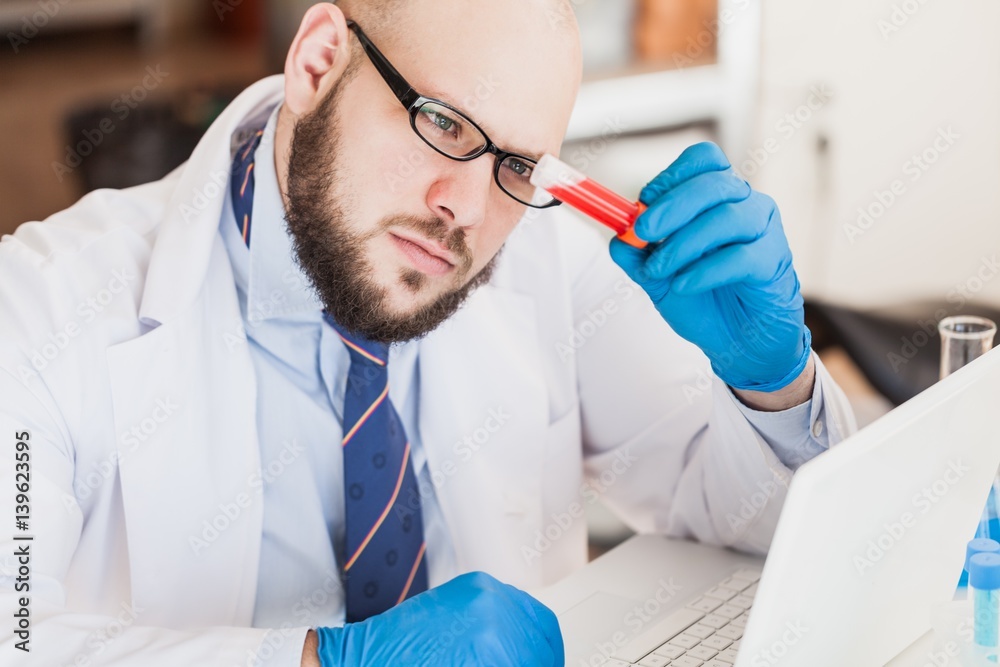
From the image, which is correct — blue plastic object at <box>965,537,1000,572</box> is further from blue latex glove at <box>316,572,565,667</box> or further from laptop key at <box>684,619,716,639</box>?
blue latex glove at <box>316,572,565,667</box>

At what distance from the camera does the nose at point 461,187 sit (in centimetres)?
114

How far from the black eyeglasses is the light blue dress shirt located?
0.25m

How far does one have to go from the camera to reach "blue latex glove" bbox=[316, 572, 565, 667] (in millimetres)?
926

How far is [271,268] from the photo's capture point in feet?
4.27

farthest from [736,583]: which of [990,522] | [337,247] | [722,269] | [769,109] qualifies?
[769,109]

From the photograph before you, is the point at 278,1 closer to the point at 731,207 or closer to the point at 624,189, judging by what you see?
the point at 624,189

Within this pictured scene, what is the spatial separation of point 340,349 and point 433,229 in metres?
0.24

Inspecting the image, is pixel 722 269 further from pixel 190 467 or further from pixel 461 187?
pixel 190 467

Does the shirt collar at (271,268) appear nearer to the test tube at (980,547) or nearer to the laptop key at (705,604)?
the laptop key at (705,604)

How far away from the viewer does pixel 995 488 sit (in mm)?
1109

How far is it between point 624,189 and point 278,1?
1.17m

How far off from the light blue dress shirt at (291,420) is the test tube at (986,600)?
0.34 metres

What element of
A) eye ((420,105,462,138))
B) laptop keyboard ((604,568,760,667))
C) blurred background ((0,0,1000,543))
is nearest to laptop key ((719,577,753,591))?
laptop keyboard ((604,568,760,667))

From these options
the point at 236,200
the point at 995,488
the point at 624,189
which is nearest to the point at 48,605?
the point at 236,200
